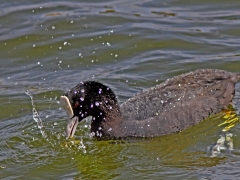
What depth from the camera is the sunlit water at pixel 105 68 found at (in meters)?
6.98

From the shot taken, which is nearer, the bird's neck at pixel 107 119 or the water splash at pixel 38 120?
the bird's neck at pixel 107 119

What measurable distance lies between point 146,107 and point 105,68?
6.80 feet

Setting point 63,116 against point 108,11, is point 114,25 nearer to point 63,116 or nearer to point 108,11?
point 108,11

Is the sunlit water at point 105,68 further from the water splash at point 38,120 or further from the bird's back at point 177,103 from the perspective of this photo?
the bird's back at point 177,103

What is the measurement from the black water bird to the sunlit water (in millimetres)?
142

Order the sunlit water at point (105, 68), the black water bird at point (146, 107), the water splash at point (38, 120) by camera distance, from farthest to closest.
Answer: the water splash at point (38, 120)
the black water bird at point (146, 107)
the sunlit water at point (105, 68)

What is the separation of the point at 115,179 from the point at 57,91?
2.57m

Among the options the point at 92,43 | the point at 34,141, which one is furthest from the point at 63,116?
the point at 92,43

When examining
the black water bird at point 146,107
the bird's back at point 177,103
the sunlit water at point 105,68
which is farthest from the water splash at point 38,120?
the bird's back at point 177,103

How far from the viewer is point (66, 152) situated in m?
7.37

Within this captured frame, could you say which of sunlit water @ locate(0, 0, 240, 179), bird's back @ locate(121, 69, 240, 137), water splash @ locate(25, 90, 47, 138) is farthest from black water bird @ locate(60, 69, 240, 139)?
water splash @ locate(25, 90, 47, 138)

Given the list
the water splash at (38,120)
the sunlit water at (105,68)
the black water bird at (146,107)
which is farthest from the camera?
the water splash at (38,120)

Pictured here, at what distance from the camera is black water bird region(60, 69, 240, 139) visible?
295 inches

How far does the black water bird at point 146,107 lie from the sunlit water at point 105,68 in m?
0.14
